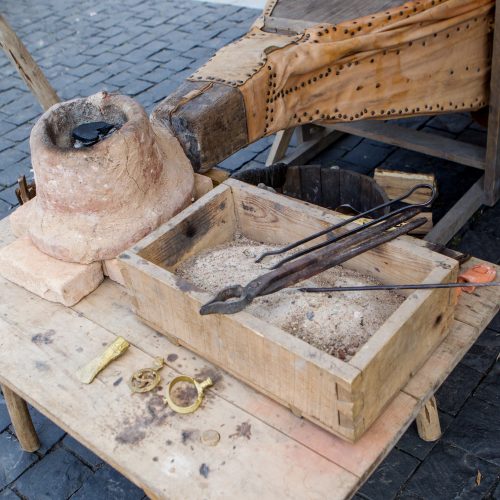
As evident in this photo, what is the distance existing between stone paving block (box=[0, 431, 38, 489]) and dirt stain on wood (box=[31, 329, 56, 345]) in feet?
3.00

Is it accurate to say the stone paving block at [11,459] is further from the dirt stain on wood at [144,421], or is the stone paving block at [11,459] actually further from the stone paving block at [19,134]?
the stone paving block at [19,134]

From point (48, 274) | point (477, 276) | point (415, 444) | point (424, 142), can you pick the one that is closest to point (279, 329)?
point (477, 276)

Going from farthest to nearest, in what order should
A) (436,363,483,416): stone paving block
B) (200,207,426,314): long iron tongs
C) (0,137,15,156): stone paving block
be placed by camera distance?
(0,137,15,156): stone paving block
(436,363,483,416): stone paving block
(200,207,426,314): long iron tongs

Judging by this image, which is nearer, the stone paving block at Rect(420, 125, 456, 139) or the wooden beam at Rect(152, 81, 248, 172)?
the wooden beam at Rect(152, 81, 248, 172)

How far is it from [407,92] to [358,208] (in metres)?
0.57

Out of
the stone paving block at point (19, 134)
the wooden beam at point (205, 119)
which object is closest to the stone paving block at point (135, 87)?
the stone paving block at point (19, 134)

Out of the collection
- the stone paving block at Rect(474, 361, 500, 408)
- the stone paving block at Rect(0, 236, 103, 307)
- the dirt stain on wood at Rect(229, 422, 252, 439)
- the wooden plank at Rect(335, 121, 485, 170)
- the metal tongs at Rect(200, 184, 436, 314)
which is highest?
the metal tongs at Rect(200, 184, 436, 314)

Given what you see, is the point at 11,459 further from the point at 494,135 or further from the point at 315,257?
the point at 494,135

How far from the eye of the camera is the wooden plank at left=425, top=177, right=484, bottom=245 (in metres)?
3.48

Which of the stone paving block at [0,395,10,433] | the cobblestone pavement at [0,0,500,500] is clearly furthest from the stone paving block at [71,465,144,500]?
the stone paving block at [0,395,10,433]

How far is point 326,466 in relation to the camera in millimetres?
1755

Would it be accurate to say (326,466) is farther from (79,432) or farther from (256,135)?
(256,135)

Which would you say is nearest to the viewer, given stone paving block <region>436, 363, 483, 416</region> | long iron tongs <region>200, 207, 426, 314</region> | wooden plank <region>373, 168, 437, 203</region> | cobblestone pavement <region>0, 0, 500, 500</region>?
long iron tongs <region>200, 207, 426, 314</region>

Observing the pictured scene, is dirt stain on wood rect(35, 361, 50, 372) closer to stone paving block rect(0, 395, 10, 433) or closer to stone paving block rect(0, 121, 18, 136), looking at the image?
stone paving block rect(0, 395, 10, 433)
